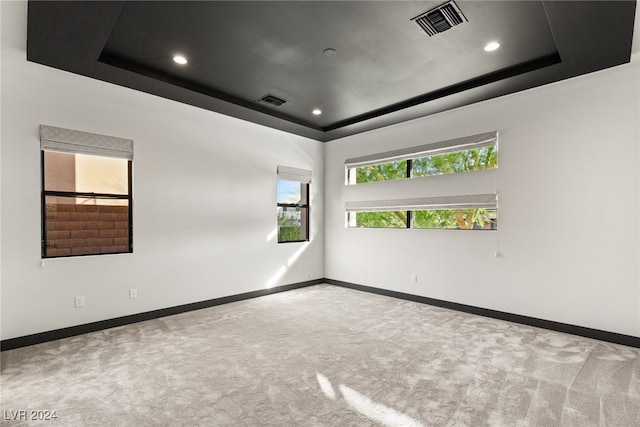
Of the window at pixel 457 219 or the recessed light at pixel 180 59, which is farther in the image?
the window at pixel 457 219

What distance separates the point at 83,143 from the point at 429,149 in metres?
4.43

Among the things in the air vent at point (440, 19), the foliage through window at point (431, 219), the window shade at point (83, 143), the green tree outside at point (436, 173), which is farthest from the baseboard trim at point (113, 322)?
the air vent at point (440, 19)

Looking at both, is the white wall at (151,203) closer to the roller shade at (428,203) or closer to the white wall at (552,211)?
the roller shade at (428,203)

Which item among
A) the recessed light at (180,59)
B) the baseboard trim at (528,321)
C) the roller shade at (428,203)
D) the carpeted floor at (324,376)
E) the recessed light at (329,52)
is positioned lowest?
the carpeted floor at (324,376)

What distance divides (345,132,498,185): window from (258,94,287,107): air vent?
1.86 meters

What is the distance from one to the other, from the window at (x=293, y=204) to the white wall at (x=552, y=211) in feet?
6.39

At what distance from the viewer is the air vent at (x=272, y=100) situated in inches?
166

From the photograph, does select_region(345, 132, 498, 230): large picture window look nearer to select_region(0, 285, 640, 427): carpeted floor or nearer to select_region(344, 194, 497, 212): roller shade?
select_region(344, 194, 497, 212): roller shade

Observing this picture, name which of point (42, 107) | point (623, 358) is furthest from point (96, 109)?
point (623, 358)

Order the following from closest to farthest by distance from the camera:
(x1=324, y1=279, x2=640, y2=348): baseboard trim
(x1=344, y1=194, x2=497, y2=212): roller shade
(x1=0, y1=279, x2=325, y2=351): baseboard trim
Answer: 1. (x1=0, y1=279, x2=325, y2=351): baseboard trim
2. (x1=324, y1=279, x2=640, y2=348): baseboard trim
3. (x1=344, y1=194, x2=497, y2=212): roller shade

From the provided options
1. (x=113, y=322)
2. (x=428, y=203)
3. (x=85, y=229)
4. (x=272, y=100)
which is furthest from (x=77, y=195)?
(x=428, y=203)

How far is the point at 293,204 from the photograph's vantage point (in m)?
5.82

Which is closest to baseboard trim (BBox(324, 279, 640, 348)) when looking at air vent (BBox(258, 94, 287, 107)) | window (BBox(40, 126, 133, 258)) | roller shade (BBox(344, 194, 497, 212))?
roller shade (BBox(344, 194, 497, 212))

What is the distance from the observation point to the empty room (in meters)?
2.35
